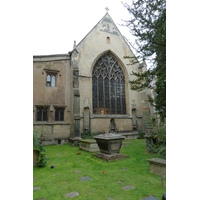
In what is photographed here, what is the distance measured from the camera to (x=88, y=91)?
1331cm

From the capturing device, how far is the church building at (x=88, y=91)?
11523 mm

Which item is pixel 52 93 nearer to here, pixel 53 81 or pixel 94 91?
pixel 53 81

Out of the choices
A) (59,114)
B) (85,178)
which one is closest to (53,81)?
(59,114)

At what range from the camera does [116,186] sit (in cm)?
347

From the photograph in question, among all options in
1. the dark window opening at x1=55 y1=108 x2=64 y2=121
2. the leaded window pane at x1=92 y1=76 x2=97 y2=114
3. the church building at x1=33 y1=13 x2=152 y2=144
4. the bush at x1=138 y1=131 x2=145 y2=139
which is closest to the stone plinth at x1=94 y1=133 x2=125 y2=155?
the church building at x1=33 y1=13 x2=152 y2=144

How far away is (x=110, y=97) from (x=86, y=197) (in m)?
11.8

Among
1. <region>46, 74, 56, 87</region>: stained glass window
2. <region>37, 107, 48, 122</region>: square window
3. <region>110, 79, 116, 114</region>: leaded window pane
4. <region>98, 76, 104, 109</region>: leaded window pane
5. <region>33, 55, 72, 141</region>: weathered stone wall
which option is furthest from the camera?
<region>110, 79, 116, 114</region>: leaded window pane

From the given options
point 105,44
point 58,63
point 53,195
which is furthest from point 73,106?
point 53,195

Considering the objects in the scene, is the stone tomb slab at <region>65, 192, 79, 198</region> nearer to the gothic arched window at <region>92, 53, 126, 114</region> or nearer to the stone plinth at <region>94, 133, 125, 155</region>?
the stone plinth at <region>94, 133, 125, 155</region>

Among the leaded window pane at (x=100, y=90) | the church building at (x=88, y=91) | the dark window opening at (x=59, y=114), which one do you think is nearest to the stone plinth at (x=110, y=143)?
the church building at (x=88, y=91)

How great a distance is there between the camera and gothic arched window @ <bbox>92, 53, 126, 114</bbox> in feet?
45.8

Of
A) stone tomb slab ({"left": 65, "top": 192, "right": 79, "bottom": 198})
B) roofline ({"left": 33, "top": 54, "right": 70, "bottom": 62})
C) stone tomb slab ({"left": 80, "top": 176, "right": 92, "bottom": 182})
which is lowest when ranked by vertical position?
stone tomb slab ({"left": 80, "top": 176, "right": 92, "bottom": 182})

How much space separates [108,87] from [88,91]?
2.36m

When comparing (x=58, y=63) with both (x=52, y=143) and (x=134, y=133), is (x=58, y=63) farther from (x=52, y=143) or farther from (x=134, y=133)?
(x=134, y=133)
